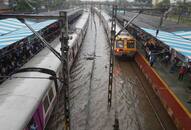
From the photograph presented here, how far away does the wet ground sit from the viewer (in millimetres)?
10680

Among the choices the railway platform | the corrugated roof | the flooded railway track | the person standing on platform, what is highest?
the corrugated roof

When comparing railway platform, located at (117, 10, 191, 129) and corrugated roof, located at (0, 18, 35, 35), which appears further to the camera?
corrugated roof, located at (0, 18, 35, 35)

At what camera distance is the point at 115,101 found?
13070 mm

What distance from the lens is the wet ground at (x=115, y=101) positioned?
10.7m

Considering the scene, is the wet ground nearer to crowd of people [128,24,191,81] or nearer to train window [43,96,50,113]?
crowd of people [128,24,191,81]

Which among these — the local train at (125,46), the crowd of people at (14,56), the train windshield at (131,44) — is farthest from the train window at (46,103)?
the train windshield at (131,44)

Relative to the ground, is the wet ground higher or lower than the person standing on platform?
lower

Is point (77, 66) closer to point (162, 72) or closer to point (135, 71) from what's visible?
point (135, 71)

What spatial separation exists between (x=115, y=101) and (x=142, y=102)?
1.71 meters

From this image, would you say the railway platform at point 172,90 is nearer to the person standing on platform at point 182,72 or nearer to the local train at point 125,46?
the person standing on platform at point 182,72

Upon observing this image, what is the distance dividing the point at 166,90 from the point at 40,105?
7.52 metres

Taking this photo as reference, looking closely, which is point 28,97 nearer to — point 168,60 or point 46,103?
point 46,103

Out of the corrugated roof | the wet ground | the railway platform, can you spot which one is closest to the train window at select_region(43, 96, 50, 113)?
the wet ground

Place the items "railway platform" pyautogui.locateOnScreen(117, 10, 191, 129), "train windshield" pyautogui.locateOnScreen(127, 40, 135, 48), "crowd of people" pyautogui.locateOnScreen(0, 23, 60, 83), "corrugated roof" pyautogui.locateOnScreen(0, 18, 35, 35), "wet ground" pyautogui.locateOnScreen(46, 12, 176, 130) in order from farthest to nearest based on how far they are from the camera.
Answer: "train windshield" pyautogui.locateOnScreen(127, 40, 135, 48)
"corrugated roof" pyautogui.locateOnScreen(0, 18, 35, 35)
"crowd of people" pyautogui.locateOnScreen(0, 23, 60, 83)
"wet ground" pyautogui.locateOnScreen(46, 12, 176, 130)
"railway platform" pyautogui.locateOnScreen(117, 10, 191, 129)
